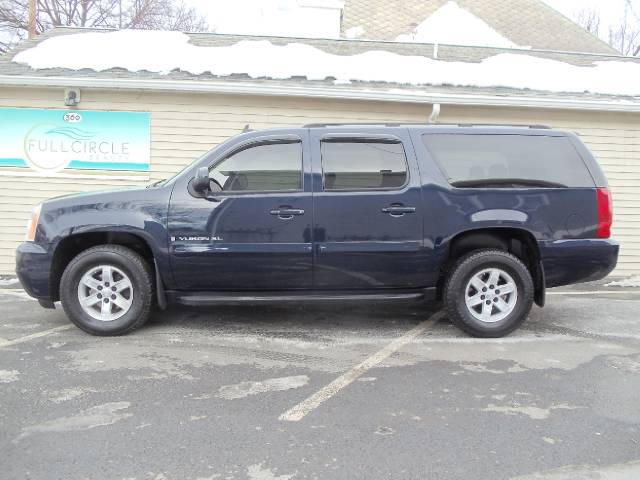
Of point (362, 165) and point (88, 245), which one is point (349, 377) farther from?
point (88, 245)

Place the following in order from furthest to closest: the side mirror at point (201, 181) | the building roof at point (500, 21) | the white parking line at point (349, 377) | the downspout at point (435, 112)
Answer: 1. the building roof at point (500, 21)
2. the downspout at point (435, 112)
3. the side mirror at point (201, 181)
4. the white parking line at point (349, 377)

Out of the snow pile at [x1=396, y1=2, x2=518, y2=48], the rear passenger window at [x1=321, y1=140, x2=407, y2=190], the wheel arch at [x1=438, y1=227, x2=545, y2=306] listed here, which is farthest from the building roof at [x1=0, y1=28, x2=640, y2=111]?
the snow pile at [x1=396, y1=2, x2=518, y2=48]

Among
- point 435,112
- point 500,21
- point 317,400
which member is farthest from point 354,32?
point 317,400

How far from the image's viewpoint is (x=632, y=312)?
21.1ft

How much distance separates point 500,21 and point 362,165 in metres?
12.6

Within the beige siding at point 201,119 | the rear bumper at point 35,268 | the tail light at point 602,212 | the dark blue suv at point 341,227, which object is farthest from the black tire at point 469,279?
the beige siding at point 201,119

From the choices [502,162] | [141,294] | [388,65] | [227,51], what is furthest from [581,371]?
[227,51]

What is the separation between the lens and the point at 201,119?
339 inches

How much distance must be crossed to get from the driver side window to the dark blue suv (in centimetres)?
1

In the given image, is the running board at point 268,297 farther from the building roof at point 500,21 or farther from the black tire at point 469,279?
the building roof at point 500,21

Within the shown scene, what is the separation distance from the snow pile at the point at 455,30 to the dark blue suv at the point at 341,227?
10.5m

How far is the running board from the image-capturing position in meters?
5.12

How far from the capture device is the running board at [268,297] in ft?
16.8

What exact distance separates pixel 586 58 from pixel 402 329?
312 inches
